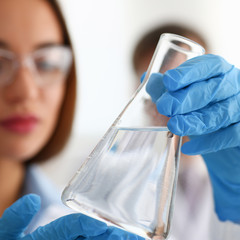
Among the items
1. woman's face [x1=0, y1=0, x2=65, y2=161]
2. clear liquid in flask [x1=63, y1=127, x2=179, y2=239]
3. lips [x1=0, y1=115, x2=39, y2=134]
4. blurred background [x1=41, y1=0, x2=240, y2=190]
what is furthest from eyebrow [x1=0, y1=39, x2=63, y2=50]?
blurred background [x1=41, y1=0, x2=240, y2=190]

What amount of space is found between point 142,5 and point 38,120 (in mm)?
1928

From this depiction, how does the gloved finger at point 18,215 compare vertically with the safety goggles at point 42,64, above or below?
below

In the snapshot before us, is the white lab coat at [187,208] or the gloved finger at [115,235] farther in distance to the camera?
the white lab coat at [187,208]

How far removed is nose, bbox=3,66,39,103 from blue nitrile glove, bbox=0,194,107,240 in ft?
2.50

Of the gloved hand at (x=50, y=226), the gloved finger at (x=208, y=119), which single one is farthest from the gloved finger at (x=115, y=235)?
the gloved finger at (x=208, y=119)

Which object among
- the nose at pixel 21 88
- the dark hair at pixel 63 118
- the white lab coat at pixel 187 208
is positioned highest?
the nose at pixel 21 88

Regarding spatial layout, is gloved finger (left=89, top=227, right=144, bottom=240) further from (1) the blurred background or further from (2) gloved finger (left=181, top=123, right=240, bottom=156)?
(1) the blurred background

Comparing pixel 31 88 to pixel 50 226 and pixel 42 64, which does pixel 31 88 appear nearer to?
pixel 42 64

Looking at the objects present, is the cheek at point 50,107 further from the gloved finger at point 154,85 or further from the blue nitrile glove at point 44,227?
the gloved finger at point 154,85

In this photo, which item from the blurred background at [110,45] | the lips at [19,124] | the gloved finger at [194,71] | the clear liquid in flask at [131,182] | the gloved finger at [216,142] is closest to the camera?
the clear liquid in flask at [131,182]

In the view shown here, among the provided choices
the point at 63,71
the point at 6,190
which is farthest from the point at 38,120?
the point at 6,190

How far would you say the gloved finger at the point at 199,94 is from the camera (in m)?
0.65

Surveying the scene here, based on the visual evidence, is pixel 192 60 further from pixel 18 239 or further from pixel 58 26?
pixel 58 26

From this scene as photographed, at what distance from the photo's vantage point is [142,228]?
1.82 feet
